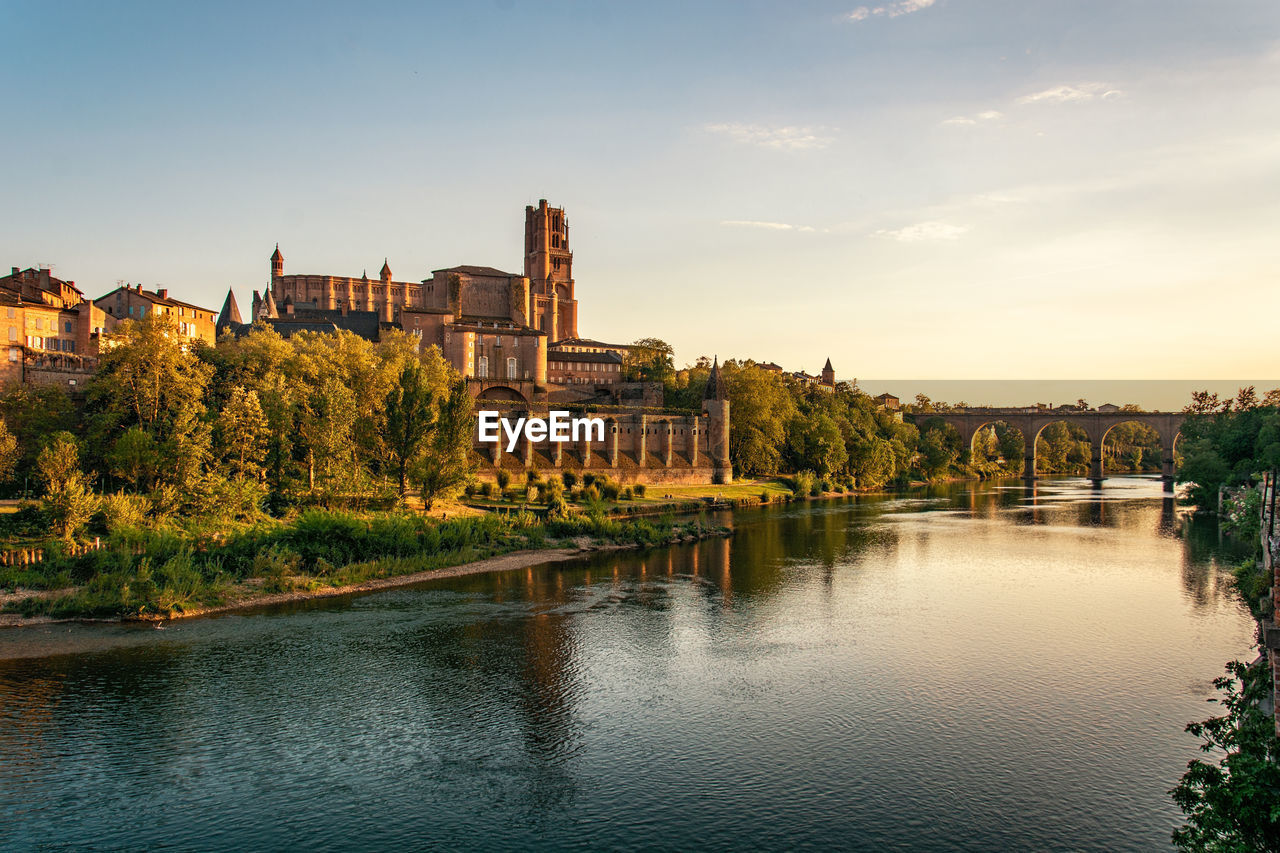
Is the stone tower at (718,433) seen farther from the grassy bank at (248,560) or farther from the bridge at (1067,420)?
the bridge at (1067,420)

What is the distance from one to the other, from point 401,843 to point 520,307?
68.9 m

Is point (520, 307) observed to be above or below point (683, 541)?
above

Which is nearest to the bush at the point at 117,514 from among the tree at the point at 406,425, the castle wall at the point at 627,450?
the tree at the point at 406,425

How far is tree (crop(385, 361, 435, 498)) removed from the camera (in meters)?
36.5

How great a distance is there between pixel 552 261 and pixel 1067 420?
60160 millimetres

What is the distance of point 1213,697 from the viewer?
15711 mm

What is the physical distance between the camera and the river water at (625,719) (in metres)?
11.5

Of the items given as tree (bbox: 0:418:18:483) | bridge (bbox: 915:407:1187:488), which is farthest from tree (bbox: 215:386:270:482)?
bridge (bbox: 915:407:1187:488)

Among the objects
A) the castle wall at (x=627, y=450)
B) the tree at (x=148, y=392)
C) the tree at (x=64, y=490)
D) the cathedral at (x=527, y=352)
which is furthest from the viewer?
the cathedral at (x=527, y=352)

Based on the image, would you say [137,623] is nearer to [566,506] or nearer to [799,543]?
[566,506]

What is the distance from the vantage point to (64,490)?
2519 cm

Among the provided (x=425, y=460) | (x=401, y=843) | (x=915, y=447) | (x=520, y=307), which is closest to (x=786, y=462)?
(x=915, y=447)

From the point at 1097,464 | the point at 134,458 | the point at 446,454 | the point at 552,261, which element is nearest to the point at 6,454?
the point at 134,458

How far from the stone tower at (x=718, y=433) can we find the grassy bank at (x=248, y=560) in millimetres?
26573
